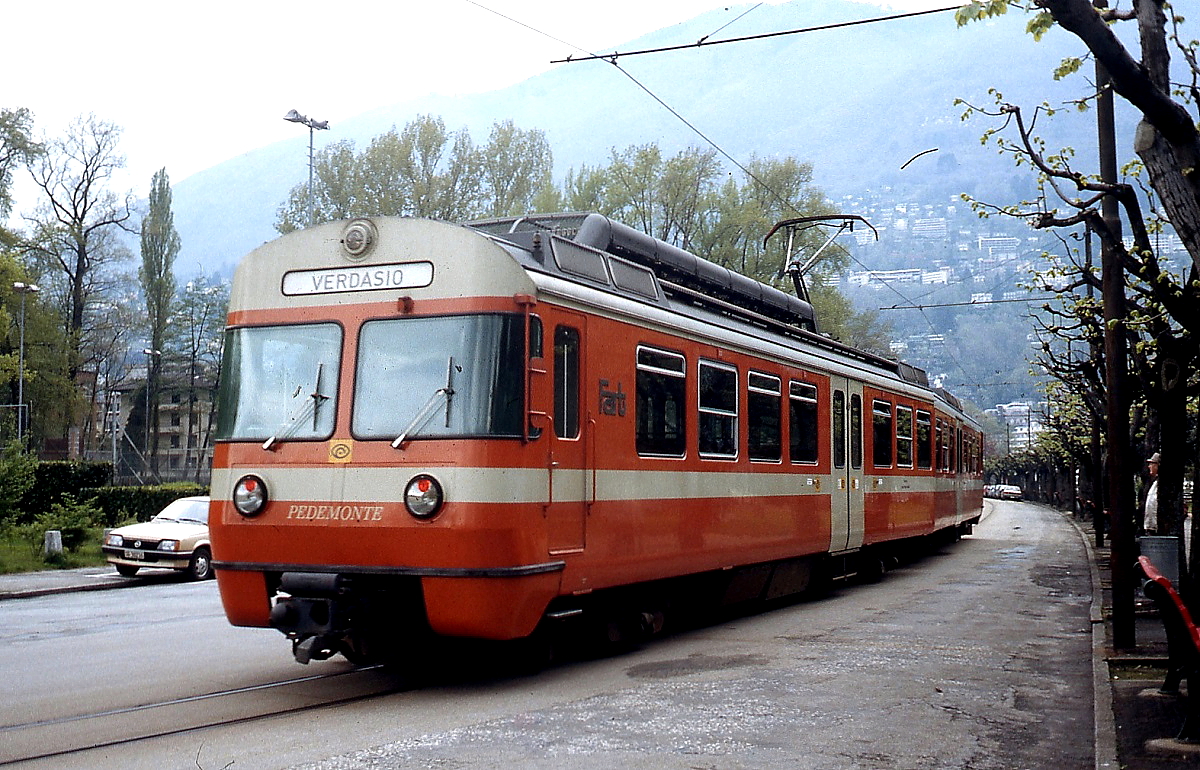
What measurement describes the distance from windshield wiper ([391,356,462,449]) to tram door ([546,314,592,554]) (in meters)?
0.84

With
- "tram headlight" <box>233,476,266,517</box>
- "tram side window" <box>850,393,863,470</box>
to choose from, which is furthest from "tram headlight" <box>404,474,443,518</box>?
"tram side window" <box>850,393,863,470</box>

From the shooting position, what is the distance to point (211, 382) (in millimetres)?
78375

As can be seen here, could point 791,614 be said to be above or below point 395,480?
below

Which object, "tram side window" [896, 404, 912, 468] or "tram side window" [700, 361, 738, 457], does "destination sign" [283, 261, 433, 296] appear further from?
"tram side window" [896, 404, 912, 468]

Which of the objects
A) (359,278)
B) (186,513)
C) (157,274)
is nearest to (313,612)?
(359,278)

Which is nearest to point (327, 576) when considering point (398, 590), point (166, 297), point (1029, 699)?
point (398, 590)

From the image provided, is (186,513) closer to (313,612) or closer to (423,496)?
(313,612)

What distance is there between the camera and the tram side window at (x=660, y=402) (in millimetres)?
11164

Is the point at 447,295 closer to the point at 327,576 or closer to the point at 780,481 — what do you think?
the point at 327,576

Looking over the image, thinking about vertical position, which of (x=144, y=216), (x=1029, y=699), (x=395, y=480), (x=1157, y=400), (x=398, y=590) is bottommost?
(x=1029, y=699)

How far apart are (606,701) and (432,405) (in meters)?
2.35

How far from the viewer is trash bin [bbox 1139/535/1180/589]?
17.0m

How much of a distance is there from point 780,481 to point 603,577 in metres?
4.55

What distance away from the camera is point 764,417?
1408 cm
